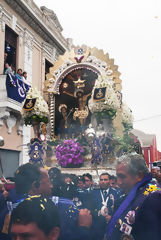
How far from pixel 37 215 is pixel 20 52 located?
13353 mm

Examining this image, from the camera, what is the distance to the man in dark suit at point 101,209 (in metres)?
2.95

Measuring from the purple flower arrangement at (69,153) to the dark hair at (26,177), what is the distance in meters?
4.35

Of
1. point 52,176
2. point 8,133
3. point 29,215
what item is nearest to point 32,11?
point 8,133

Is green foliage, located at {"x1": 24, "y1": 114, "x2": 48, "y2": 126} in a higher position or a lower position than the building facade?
lower

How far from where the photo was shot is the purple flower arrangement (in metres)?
7.24

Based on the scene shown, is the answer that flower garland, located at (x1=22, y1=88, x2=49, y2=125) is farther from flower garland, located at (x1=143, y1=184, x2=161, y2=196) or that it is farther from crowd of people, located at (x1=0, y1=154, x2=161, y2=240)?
flower garland, located at (x1=143, y1=184, x2=161, y2=196)

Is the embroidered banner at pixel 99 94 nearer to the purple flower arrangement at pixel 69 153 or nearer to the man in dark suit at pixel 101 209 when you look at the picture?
the purple flower arrangement at pixel 69 153

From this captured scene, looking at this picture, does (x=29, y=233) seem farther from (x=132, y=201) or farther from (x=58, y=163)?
(x=58, y=163)

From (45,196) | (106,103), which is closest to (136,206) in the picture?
(45,196)

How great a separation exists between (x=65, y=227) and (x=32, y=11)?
13.6 meters

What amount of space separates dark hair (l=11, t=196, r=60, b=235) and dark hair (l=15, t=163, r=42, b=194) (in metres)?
1.04

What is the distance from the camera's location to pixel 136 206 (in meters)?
2.40

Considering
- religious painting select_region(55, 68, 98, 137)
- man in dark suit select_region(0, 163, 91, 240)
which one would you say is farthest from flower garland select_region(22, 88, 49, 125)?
man in dark suit select_region(0, 163, 91, 240)

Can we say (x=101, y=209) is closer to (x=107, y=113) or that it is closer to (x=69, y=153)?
(x=107, y=113)
